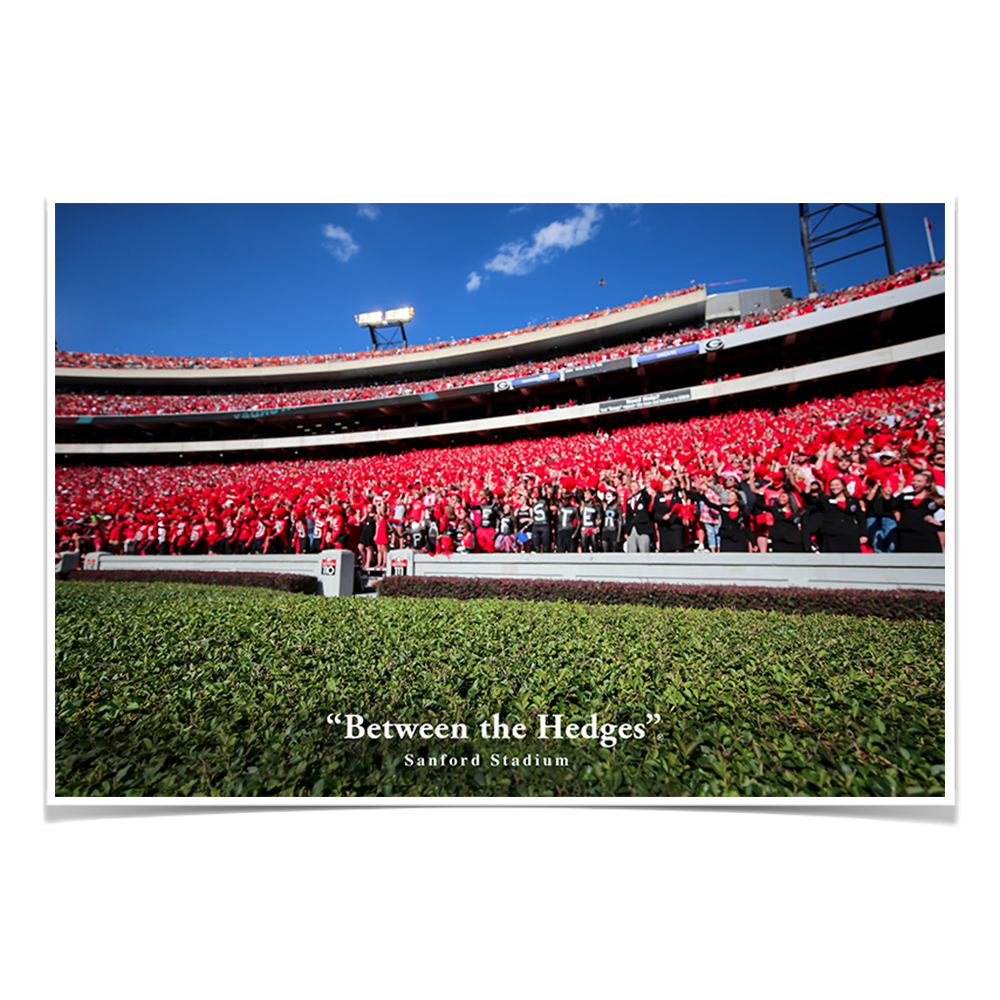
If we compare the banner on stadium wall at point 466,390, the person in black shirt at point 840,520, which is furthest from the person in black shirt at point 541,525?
the banner on stadium wall at point 466,390

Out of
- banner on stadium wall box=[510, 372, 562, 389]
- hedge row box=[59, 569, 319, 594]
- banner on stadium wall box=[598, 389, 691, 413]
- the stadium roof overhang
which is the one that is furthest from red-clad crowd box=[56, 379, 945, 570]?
banner on stadium wall box=[510, 372, 562, 389]

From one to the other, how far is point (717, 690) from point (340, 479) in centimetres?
1121

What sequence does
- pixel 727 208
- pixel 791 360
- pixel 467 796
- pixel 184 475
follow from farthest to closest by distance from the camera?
pixel 791 360, pixel 184 475, pixel 727 208, pixel 467 796

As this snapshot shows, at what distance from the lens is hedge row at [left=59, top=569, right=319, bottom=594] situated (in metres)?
7.80

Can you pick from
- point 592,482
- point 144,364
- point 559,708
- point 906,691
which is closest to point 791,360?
point 592,482

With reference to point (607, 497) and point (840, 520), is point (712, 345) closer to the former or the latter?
point (607, 497)

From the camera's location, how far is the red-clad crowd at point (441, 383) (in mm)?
10531

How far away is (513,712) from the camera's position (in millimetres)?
2715

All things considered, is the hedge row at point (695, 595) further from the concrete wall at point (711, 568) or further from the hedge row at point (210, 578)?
the hedge row at point (210, 578)

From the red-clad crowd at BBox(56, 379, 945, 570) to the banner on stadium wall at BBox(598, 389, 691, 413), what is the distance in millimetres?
1400

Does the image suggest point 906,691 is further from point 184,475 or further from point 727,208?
point 184,475

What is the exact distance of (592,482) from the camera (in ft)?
28.8
